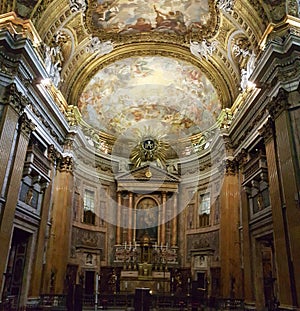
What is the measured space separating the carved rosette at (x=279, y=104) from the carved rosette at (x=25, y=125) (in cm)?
867

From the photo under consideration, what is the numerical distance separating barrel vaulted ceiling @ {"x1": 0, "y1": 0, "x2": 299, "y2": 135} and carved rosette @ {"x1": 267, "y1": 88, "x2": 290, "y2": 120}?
3.05 m

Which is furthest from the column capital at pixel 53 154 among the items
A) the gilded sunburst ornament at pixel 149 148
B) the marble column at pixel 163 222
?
the marble column at pixel 163 222

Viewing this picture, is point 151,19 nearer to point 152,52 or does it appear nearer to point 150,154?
point 152,52

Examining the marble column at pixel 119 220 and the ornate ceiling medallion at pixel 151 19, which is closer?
the ornate ceiling medallion at pixel 151 19

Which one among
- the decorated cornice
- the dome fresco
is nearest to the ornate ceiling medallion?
the dome fresco

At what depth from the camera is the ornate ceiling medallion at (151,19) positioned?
1662cm

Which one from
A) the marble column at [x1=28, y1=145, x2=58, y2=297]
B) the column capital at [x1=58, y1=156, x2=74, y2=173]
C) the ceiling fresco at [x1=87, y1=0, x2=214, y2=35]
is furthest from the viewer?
the column capital at [x1=58, y1=156, x2=74, y2=173]

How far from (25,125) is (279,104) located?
887 centimetres

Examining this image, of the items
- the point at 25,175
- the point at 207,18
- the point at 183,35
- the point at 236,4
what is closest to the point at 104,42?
the point at 183,35

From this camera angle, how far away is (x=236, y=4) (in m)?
15.0

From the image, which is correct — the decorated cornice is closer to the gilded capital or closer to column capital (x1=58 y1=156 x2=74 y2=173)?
column capital (x1=58 y1=156 x2=74 y2=173)

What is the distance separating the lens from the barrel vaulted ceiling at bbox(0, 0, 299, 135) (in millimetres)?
15164

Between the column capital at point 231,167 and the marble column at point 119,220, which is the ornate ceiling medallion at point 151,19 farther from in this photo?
the marble column at point 119,220

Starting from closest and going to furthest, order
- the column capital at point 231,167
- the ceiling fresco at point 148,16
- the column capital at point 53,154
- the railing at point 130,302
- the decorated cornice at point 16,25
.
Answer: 1. the decorated cornice at point 16,25
2. the railing at point 130,302
3. the column capital at point 53,154
4. the ceiling fresco at point 148,16
5. the column capital at point 231,167
